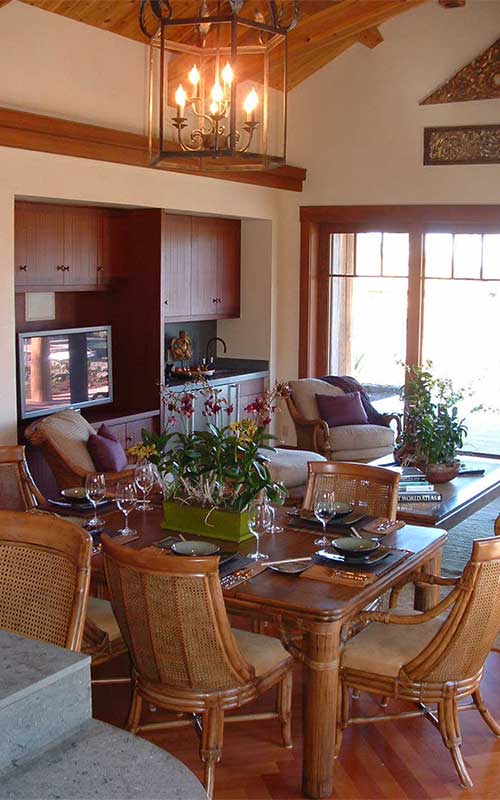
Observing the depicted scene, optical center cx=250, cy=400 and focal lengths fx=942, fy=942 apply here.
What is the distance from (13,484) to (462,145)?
5.55 metres

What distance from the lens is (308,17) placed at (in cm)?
756

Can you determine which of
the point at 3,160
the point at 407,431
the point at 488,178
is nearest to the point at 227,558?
the point at 407,431

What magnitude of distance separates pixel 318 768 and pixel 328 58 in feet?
23.6

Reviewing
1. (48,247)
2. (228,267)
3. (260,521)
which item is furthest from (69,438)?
(228,267)

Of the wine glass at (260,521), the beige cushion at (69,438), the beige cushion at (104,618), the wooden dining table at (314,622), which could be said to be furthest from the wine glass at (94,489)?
the beige cushion at (69,438)

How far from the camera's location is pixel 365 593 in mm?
3266

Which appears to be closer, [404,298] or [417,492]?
[417,492]

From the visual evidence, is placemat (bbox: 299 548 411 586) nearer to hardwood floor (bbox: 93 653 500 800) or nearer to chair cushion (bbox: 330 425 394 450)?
hardwood floor (bbox: 93 653 500 800)

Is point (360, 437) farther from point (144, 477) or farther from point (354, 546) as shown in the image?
point (354, 546)

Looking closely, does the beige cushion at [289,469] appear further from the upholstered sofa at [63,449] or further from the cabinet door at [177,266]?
the cabinet door at [177,266]

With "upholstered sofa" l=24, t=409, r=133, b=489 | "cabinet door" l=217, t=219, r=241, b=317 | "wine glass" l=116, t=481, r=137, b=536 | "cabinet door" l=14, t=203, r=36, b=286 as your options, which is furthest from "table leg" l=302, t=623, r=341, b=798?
"cabinet door" l=217, t=219, r=241, b=317

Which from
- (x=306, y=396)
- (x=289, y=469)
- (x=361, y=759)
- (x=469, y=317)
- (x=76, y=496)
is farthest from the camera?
(x=469, y=317)

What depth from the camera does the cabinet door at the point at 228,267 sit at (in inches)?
358

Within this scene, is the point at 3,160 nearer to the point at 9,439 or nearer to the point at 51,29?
the point at 51,29
